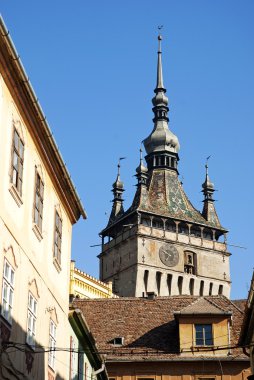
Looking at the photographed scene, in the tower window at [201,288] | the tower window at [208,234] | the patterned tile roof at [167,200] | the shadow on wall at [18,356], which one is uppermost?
the patterned tile roof at [167,200]

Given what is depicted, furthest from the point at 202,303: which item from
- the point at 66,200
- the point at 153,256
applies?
the point at 153,256

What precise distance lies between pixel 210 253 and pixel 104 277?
37.4 ft

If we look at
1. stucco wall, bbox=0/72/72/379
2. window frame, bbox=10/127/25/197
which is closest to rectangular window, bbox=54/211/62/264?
stucco wall, bbox=0/72/72/379

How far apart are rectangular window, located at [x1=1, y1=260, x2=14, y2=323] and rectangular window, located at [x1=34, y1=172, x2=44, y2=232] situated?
94.3 inches

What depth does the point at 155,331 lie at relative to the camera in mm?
37656

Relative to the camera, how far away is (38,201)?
19.3 m

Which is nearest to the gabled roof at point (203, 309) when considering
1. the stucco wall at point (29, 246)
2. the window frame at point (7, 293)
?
the stucco wall at point (29, 246)

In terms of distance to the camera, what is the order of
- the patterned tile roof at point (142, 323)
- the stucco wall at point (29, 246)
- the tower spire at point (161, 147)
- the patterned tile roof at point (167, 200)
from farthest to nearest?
the tower spire at point (161, 147), the patterned tile roof at point (167, 200), the patterned tile roof at point (142, 323), the stucco wall at point (29, 246)

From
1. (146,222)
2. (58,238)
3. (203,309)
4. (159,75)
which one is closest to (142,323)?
(203,309)

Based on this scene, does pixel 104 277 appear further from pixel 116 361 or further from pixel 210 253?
pixel 116 361

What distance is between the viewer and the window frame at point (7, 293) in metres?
16.0

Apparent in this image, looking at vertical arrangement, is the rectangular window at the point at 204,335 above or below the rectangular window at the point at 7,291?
above

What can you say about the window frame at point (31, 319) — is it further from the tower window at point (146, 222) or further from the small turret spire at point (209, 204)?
the small turret spire at point (209, 204)

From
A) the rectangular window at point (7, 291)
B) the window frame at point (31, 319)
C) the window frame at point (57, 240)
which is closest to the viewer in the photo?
the rectangular window at point (7, 291)
